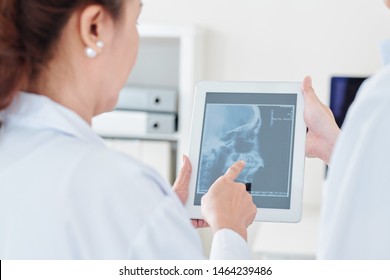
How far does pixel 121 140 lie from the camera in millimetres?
2699

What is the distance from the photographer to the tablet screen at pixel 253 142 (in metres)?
1.16

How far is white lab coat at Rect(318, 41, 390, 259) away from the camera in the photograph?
0.71 meters

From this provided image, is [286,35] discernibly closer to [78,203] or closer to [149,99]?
[149,99]

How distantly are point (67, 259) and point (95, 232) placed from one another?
0.05m

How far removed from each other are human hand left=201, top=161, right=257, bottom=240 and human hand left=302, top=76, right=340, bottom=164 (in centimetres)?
23

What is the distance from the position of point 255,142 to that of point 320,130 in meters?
0.18

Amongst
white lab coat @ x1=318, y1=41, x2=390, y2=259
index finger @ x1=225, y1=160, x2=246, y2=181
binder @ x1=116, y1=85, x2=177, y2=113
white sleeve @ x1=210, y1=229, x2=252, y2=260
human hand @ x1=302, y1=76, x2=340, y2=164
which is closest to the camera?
white lab coat @ x1=318, y1=41, x2=390, y2=259

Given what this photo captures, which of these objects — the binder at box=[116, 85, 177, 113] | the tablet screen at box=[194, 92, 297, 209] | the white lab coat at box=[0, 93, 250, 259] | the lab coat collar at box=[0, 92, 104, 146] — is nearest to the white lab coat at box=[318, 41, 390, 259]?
the white lab coat at box=[0, 93, 250, 259]

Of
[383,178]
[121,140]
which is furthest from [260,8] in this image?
[383,178]

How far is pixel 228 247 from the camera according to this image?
940mm

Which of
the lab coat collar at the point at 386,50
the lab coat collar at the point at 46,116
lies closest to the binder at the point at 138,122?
the lab coat collar at the point at 386,50

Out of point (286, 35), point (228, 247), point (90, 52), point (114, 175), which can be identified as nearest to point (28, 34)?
point (90, 52)

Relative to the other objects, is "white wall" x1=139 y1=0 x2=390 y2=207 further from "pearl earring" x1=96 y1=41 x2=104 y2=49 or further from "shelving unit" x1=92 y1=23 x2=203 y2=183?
"pearl earring" x1=96 y1=41 x2=104 y2=49
